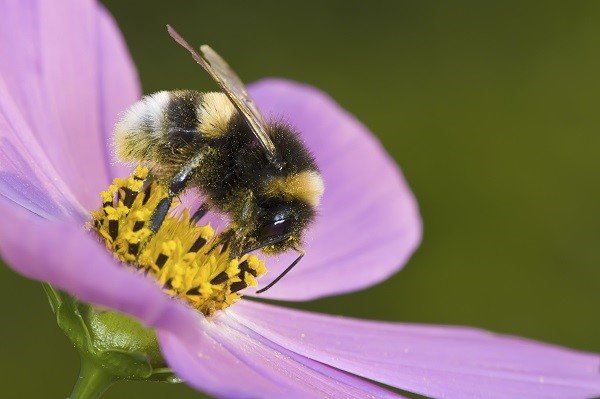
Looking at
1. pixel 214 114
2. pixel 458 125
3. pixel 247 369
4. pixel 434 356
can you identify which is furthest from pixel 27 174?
pixel 458 125

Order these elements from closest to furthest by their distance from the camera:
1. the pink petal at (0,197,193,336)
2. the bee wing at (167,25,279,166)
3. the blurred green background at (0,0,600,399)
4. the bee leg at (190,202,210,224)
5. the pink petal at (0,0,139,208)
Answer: the pink petal at (0,197,193,336) → the bee wing at (167,25,279,166) → the bee leg at (190,202,210,224) → the pink petal at (0,0,139,208) → the blurred green background at (0,0,600,399)

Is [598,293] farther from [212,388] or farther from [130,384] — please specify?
[212,388]

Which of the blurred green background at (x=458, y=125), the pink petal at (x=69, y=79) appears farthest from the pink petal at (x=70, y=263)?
the blurred green background at (x=458, y=125)

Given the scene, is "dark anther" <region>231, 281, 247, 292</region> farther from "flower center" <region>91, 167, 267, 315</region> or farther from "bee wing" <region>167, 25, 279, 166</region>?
"bee wing" <region>167, 25, 279, 166</region>

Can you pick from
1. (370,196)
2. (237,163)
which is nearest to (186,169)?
(237,163)

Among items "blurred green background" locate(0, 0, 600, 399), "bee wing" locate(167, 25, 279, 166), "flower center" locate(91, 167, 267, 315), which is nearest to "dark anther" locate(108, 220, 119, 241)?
"flower center" locate(91, 167, 267, 315)

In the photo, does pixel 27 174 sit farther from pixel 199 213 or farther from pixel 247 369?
pixel 247 369

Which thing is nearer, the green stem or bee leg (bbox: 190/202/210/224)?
the green stem
